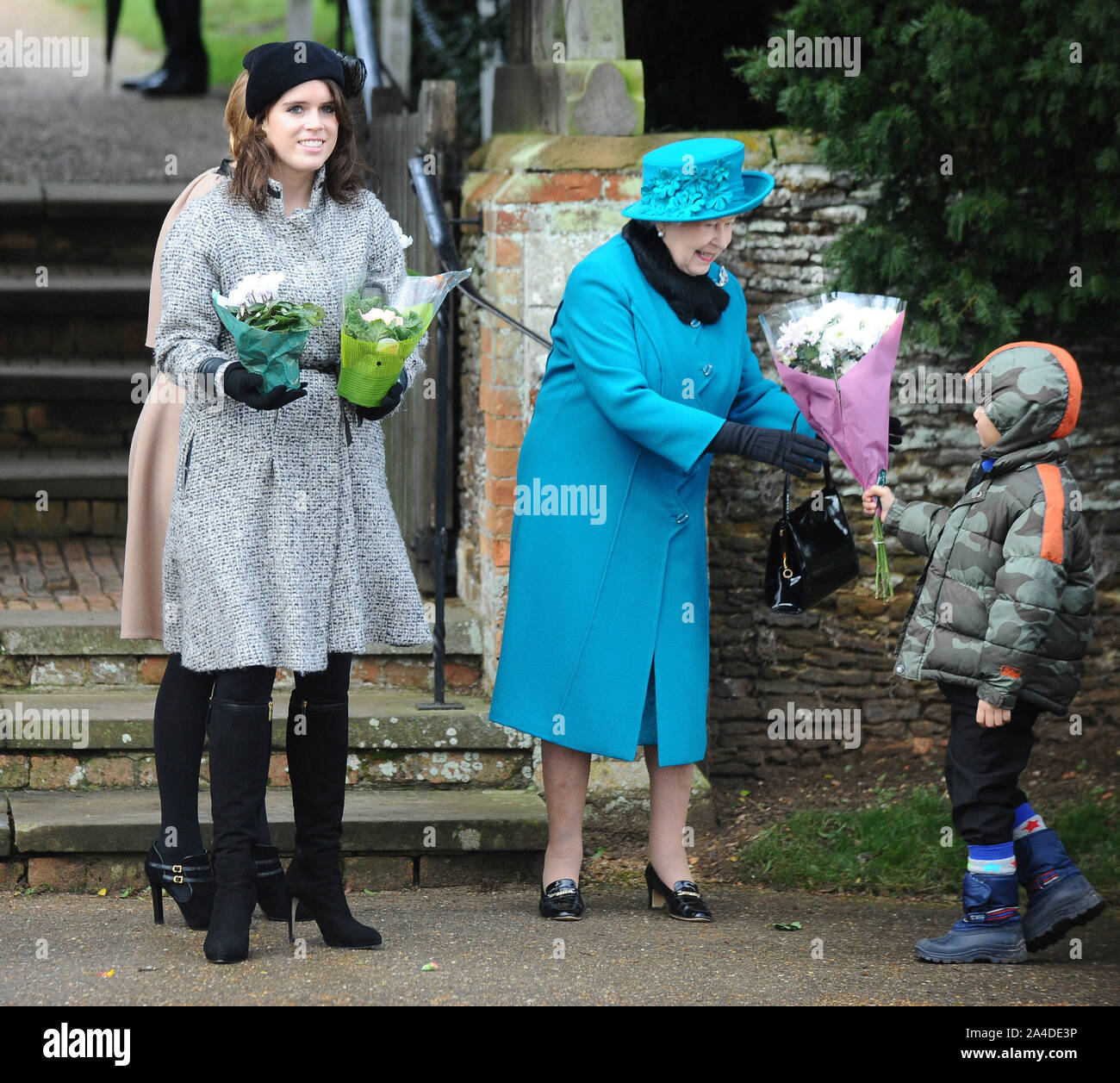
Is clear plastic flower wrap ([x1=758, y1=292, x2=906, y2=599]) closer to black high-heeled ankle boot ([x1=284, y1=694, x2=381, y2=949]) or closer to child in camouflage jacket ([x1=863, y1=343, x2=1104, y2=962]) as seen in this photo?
child in camouflage jacket ([x1=863, y1=343, x2=1104, y2=962])

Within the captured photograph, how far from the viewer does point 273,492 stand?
3.55 m

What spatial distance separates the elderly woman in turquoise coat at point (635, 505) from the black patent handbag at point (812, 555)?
208 mm

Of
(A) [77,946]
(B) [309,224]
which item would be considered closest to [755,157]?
(B) [309,224]

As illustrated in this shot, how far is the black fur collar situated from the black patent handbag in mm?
494

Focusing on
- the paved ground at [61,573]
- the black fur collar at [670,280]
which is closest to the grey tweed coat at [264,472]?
the black fur collar at [670,280]

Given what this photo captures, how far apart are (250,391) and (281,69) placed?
0.73 metres

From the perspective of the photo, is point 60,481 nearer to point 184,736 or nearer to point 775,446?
point 184,736

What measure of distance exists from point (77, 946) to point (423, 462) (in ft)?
7.83

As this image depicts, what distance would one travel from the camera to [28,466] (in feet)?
22.2

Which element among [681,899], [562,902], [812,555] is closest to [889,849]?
[681,899]

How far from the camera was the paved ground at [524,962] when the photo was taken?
138 inches

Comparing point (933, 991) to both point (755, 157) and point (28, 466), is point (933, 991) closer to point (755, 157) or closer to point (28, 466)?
point (755, 157)

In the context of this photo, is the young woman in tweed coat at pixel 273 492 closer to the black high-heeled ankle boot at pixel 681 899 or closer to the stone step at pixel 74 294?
the black high-heeled ankle boot at pixel 681 899

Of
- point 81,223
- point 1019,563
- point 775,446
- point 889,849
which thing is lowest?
point 889,849
